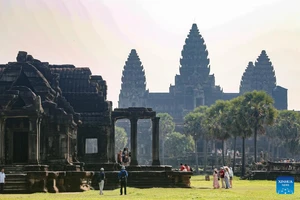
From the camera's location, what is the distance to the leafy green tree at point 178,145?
176m

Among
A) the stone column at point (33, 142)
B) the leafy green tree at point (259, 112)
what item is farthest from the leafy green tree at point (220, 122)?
the stone column at point (33, 142)

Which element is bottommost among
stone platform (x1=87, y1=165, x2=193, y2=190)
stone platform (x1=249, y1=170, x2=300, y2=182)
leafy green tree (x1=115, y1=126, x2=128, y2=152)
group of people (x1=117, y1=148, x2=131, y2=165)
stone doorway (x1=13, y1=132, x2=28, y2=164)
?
stone platform (x1=249, y1=170, x2=300, y2=182)

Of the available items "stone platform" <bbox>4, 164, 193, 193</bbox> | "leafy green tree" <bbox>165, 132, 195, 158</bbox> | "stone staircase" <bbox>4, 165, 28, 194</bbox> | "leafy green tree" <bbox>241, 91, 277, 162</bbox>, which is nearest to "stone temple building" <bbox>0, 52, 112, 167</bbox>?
"stone platform" <bbox>4, 164, 193, 193</bbox>

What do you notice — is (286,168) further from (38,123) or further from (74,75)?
(38,123)

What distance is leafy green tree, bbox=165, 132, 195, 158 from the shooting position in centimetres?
17588

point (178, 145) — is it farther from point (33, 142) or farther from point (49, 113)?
point (33, 142)

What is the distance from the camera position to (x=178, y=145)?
176875 mm

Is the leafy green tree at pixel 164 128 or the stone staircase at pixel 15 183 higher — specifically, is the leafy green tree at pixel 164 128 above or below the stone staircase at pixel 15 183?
above

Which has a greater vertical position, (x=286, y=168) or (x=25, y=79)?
(x=25, y=79)

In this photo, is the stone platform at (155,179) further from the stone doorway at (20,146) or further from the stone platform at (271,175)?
the stone platform at (271,175)

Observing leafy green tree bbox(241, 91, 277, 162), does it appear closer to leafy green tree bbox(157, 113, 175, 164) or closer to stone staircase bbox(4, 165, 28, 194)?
stone staircase bbox(4, 165, 28, 194)

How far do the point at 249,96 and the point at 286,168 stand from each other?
Answer: 18.0 metres

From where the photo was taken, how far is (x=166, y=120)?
617 feet

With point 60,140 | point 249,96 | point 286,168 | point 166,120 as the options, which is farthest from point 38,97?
point 166,120
